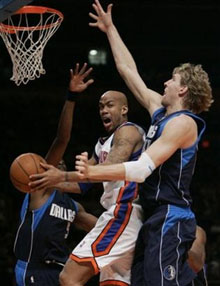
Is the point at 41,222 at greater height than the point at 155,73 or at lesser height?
lesser

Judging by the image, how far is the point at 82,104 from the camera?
1305 centimetres

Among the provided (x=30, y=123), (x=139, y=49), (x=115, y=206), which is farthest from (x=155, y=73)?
(x=115, y=206)

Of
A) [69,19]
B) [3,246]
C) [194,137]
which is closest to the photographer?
[194,137]

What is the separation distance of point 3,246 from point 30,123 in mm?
2538

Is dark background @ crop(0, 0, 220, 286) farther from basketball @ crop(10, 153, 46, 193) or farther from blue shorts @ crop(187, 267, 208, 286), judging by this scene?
basketball @ crop(10, 153, 46, 193)

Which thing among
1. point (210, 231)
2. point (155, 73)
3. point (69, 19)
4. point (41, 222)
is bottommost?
point (210, 231)

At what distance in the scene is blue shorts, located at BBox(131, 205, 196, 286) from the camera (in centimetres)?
441

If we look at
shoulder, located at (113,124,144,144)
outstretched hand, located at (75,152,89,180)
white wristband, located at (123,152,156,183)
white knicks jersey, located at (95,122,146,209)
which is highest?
shoulder, located at (113,124,144,144)

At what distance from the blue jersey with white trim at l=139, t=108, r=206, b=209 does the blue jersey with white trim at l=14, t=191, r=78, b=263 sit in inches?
58.6

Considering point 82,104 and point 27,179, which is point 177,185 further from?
point 82,104

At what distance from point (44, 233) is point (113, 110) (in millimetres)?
1265

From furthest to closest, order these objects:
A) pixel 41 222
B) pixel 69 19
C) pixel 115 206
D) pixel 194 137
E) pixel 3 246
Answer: pixel 69 19
pixel 3 246
pixel 41 222
pixel 115 206
pixel 194 137

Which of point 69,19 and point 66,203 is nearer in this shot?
point 66,203

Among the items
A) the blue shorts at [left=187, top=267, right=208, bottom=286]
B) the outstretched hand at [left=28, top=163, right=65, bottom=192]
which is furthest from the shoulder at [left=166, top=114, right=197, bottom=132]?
the blue shorts at [left=187, top=267, right=208, bottom=286]
